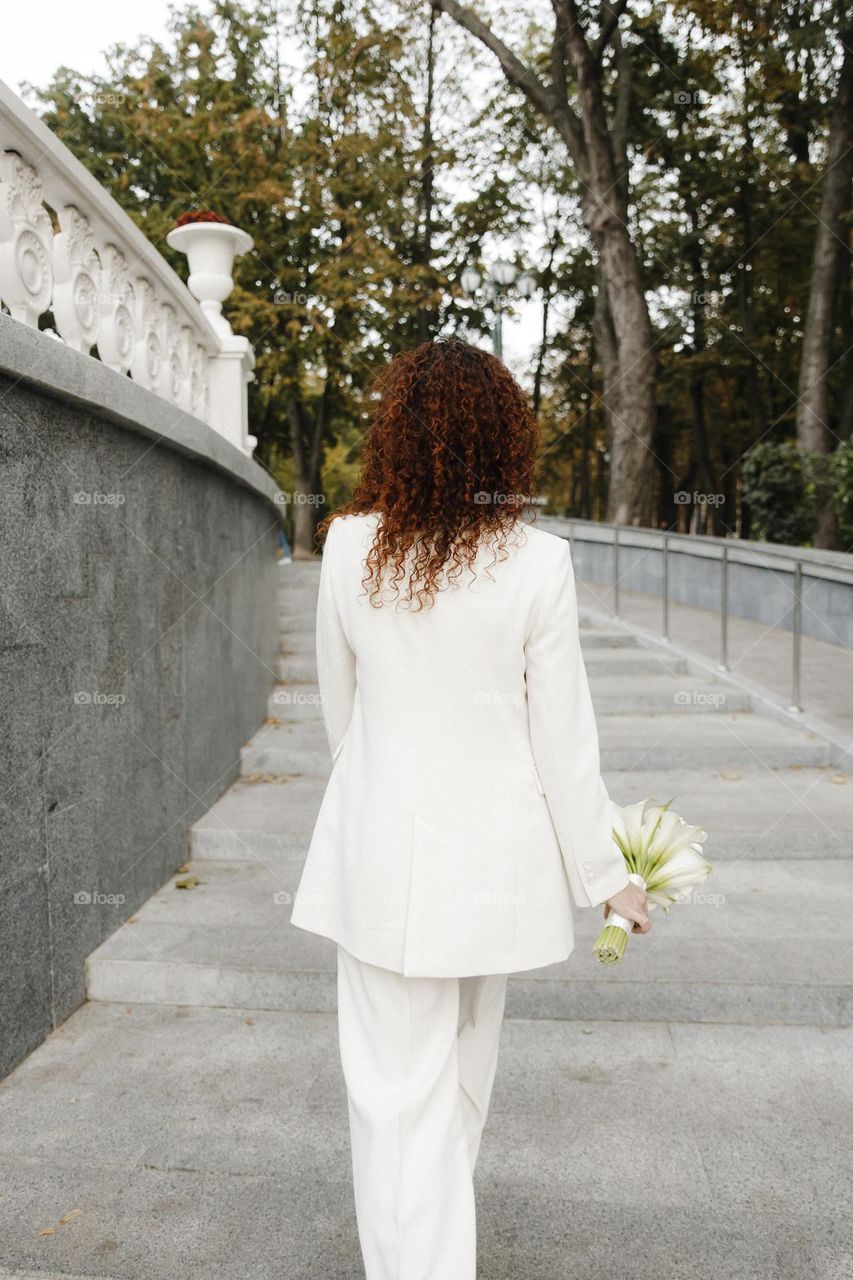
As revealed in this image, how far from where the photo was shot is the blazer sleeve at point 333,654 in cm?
214

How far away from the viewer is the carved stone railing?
343cm

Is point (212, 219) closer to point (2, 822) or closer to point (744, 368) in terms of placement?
point (2, 822)

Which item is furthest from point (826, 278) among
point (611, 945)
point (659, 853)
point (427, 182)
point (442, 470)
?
point (611, 945)

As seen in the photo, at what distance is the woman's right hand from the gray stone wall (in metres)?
1.95

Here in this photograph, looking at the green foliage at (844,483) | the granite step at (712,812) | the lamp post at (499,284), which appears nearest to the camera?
the granite step at (712,812)

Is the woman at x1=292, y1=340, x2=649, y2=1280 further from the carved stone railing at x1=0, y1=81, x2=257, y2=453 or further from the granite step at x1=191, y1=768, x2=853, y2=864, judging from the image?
the granite step at x1=191, y1=768, x2=853, y2=864

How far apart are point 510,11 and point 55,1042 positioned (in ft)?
53.1

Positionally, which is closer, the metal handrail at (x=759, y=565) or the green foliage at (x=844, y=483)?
the metal handrail at (x=759, y=565)

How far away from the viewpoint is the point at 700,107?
18.8 meters

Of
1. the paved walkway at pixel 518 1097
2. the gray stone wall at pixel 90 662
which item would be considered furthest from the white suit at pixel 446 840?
the gray stone wall at pixel 90 662

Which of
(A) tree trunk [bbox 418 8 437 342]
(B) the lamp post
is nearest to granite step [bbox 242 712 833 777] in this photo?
(B) the lamp post

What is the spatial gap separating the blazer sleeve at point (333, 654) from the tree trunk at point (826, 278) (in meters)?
12.2

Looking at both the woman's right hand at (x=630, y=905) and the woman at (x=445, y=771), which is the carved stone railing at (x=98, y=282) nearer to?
the woman at (x=445, y=771)

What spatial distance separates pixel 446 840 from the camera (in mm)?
2039
